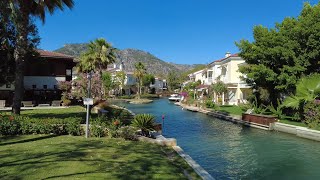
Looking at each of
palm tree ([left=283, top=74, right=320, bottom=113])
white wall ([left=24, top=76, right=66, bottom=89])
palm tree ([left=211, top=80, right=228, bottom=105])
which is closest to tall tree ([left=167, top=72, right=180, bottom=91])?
palm tree ([left=211, top=80, right=228, bottom=105])

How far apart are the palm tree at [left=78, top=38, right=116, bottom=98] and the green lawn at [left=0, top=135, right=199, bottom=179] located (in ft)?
111

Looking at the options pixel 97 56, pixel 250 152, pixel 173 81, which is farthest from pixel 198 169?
pixel 173 81

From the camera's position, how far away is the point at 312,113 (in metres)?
24.4

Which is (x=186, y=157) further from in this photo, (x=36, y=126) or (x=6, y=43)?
(x=6, y=43)

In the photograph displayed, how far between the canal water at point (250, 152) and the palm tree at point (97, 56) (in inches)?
998

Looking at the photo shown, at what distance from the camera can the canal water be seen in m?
13.9

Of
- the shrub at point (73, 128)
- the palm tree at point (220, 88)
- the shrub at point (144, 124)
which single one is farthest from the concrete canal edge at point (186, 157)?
the palm tree at point (220, 88)

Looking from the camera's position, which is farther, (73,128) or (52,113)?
(52,113)

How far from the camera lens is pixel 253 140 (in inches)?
886

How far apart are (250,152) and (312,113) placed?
9058 millimetres

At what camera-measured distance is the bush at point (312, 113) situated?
23.9 m

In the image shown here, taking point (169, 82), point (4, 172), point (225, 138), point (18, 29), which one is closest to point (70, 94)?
point (18, 29)

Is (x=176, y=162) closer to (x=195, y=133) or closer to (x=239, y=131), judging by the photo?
(x=195, y=133)

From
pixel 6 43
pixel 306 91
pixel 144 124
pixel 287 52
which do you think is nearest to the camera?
pixel 144 124
